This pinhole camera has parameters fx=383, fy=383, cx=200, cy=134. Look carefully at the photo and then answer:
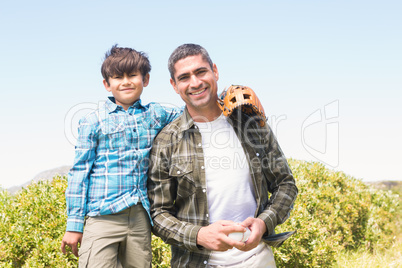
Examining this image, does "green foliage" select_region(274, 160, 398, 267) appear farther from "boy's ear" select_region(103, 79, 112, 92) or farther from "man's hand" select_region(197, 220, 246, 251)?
"boy's ear" select_region(103, 79, 112, 92)

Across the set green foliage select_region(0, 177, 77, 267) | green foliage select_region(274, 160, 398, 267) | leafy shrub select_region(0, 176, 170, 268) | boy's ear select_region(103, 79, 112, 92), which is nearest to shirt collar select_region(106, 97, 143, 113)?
boy's ear select_region(103, 79, 112, 92)

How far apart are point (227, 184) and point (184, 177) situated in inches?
12.8

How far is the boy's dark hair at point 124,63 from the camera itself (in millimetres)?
3357

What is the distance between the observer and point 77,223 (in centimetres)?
310

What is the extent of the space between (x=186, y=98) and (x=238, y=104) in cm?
42

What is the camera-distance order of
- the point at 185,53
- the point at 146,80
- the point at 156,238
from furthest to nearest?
1. the point at 156,238
2. the point at 146,80
3. the point at 185,53

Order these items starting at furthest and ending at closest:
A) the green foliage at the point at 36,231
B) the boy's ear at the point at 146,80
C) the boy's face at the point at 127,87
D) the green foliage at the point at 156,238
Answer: the green foliage at the point at 156,238
the green foliage at the point at 36,231
the boy's ear at the point at 146,80
the boy's face at the point at 127,87

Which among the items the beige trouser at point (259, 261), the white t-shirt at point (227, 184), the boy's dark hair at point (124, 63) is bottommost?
the beige trouser at point (259, 261)

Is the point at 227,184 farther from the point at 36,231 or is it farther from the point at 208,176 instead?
the point at 36,231

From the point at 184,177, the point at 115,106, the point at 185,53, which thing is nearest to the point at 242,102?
the point at 185,53

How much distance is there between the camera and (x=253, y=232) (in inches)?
103

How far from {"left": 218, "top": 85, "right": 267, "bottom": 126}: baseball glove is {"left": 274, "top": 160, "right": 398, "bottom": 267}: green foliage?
2487 millimetres

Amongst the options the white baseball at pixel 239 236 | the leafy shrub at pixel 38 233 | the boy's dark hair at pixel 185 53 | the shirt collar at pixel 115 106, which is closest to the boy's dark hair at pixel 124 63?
the shirt collar at pixel 115 106

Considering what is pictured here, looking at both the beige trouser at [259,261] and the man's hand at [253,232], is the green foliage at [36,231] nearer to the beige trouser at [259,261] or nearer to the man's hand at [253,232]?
the beige trouser at [259,261]
